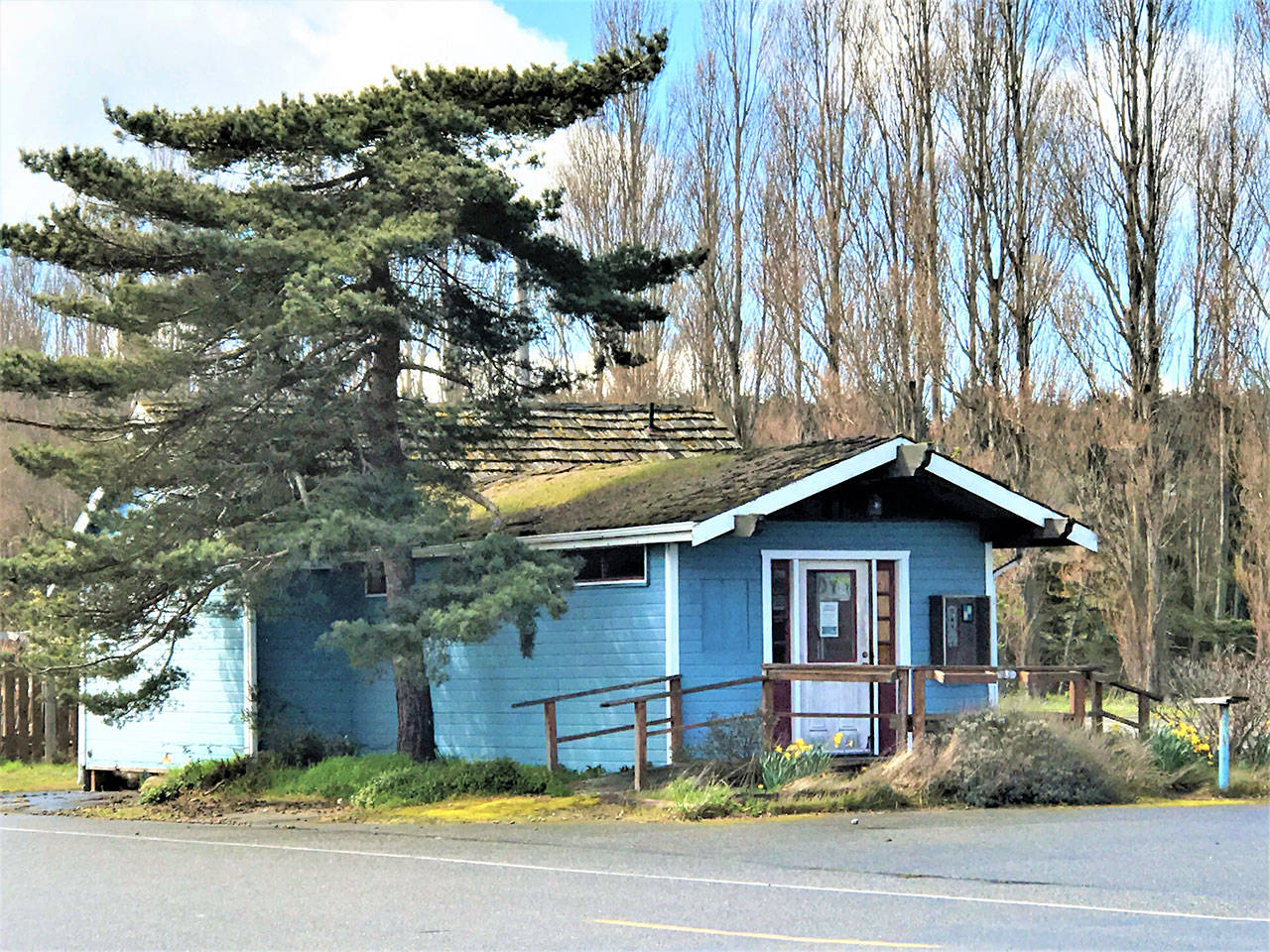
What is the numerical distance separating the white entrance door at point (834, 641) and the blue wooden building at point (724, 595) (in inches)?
0.8

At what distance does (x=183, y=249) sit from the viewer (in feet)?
62.5

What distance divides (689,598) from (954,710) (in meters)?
3.65

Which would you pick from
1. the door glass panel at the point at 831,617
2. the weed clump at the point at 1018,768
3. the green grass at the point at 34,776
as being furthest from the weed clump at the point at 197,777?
the weed clump at the point at 1018,768

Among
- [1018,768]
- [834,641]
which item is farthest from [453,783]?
[1018,768]

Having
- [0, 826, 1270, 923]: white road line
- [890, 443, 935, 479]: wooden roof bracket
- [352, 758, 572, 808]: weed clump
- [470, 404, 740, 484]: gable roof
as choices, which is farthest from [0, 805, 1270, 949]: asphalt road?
[470, 404, 740, 484]: gable roof

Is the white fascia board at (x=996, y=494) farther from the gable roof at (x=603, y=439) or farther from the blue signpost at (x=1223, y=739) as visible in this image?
the gable roof at (x=603, y=439)

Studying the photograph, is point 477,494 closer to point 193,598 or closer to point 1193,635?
point 193,598

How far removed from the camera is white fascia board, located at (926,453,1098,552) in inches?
787

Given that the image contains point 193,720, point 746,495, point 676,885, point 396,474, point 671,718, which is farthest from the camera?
point 193,720

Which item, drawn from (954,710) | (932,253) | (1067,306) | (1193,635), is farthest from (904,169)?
(954,710)

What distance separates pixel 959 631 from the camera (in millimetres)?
20828

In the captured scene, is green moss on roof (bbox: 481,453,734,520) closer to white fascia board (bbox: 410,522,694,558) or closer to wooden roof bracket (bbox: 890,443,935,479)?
white fascia board (bbox: 410,522,694,558)

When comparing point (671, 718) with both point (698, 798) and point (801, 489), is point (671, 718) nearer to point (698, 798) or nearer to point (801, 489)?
point (698, 798)

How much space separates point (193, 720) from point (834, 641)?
9.71 metres
